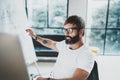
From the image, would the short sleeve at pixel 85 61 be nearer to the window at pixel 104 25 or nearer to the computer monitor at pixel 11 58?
the window at pixel 104 25

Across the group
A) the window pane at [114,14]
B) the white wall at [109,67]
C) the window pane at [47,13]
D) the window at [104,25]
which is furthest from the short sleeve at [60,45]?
the window pane at [114,14]

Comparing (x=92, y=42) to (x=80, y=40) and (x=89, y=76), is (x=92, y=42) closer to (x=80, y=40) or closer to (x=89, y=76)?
(x=80, y=40)

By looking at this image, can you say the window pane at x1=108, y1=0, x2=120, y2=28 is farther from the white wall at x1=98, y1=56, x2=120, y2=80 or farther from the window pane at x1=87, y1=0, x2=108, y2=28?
the white wall at x1=98, y1=56, x2=120, y2=80

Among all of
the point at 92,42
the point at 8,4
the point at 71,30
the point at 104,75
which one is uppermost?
the point at 8,4

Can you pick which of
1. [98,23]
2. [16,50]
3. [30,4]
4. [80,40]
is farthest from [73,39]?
[16,50]

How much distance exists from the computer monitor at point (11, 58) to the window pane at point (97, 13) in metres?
1.25

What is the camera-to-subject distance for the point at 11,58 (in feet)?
1.70

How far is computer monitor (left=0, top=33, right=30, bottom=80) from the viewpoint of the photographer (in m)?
0.51

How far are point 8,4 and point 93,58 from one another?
91cm

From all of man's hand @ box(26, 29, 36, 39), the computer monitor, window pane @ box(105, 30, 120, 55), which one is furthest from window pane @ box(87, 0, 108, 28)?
the computer monitor

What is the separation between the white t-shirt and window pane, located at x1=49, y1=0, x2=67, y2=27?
192mm

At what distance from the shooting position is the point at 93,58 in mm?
1606

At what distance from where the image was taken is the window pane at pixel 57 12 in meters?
1.59

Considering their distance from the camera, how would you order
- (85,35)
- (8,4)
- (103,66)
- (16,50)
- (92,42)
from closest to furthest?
(16,50)
(8,4)
(85,35)
(92,42)
(103,66)
